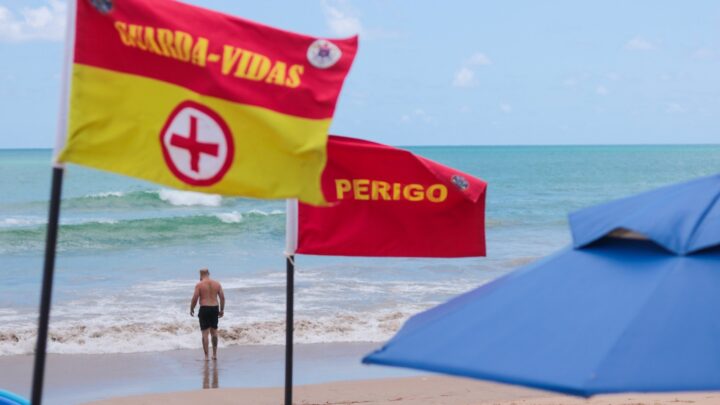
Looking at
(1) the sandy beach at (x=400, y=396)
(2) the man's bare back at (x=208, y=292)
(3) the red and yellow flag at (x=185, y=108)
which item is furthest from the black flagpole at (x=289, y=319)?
(2) the man's bare back at (x=208, y=292)

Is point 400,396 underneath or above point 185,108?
underneath

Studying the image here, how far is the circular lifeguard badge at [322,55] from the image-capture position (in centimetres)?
505

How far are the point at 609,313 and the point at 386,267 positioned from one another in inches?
904

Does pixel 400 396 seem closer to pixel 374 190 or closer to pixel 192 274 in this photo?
pixel 374 190

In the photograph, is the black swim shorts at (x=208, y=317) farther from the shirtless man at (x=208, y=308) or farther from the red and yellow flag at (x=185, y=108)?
the red and yellow flag at (x=185, y=108)

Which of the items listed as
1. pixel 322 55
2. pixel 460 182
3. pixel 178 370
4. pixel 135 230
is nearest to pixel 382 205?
pixel 460 182

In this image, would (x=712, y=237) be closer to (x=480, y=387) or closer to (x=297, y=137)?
(x=297, y=137)

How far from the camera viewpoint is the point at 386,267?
27.0m

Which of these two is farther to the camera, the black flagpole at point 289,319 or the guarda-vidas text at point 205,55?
the black flagpole at point 289,319

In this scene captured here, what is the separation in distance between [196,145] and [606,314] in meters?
1.83

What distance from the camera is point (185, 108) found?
469cm

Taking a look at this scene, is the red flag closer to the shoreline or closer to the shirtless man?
the shoreline

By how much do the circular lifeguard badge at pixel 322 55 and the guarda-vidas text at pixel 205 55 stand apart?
0.27 feet

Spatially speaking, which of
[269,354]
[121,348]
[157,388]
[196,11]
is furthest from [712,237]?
[121,348]
